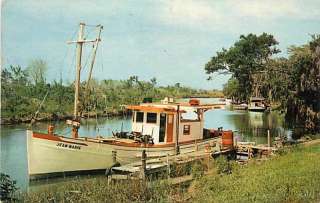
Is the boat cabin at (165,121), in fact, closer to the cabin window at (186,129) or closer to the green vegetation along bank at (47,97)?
the cabin window at (186,129)

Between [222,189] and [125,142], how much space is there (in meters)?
7.20

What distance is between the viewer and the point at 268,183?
11977mm

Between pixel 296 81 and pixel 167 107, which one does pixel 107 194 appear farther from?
pixel 296 81

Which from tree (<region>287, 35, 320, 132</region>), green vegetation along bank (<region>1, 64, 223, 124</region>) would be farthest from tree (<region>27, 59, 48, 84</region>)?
tree (<region>287, 35, 320, 132</region>)

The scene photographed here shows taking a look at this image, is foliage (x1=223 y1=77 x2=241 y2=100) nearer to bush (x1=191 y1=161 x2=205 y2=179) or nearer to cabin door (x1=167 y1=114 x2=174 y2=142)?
cabin door (x1=167 y1=114 x2=174 y2=142)

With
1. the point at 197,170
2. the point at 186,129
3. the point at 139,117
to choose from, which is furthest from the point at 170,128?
the point at 197,170

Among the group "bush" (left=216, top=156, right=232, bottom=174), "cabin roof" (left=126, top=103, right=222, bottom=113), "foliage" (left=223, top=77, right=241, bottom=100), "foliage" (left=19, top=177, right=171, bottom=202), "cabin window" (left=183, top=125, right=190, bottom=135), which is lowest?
"foliage" (left=19, top=177, right=171, bottom=202)

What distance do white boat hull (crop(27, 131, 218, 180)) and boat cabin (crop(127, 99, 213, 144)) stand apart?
608 mm

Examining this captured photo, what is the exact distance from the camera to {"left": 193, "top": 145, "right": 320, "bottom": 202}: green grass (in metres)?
10.6

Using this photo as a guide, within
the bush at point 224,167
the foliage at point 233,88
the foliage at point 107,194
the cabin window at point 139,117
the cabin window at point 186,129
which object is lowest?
the foliage at point 107,194

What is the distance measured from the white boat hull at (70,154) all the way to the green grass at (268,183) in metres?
4.88

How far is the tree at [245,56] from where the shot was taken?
33.2 meters

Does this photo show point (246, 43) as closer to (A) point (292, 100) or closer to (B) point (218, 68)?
(B) point (218, 68)

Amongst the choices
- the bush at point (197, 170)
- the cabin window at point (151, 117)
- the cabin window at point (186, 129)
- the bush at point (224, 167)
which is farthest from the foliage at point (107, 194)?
the cabin window at point (186, 129)
